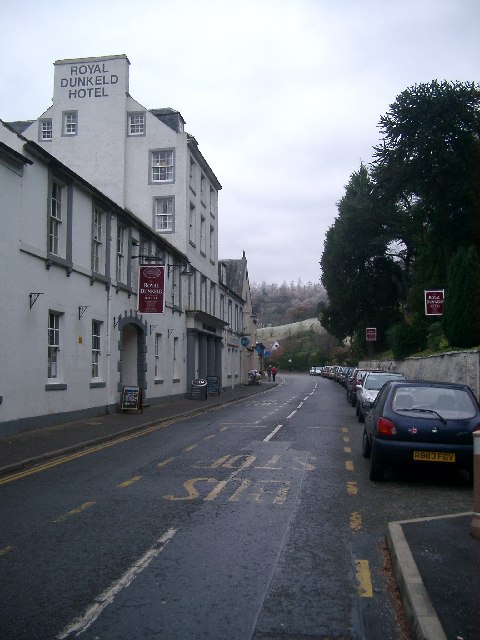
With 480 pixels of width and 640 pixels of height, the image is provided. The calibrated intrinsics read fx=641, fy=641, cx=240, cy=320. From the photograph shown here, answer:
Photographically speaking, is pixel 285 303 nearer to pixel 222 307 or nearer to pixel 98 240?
pixel 222 307

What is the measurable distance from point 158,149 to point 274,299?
124136 mm

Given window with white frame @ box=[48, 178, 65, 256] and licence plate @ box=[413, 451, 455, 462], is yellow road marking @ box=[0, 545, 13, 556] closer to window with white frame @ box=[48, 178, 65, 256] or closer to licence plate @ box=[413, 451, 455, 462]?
licence plate @ box=[413, 451, 455, 462]

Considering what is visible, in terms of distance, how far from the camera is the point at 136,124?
3291 cm

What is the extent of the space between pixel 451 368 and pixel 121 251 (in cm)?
1313

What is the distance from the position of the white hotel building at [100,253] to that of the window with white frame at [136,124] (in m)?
0.05

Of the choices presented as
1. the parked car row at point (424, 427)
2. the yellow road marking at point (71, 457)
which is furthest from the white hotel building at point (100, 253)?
the parked car row at point (424, 427)

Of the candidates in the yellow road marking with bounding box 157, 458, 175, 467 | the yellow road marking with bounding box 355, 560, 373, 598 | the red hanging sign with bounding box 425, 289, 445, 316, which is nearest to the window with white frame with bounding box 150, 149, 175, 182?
the red hanging sign with bounding box 425, 289, 445, 316

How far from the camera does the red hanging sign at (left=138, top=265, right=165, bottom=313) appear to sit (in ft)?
77.7

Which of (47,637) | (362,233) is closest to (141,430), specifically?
(47,637)

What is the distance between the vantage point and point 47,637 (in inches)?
167

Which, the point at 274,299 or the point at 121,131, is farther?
the point at 274,299

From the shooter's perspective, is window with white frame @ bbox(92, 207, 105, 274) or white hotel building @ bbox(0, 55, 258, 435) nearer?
white hotel building @ bbox(0, 55, 258, 435)

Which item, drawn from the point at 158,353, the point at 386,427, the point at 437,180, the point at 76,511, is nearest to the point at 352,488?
the point at 386,427

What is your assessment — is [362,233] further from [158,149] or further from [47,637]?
[47,637]
